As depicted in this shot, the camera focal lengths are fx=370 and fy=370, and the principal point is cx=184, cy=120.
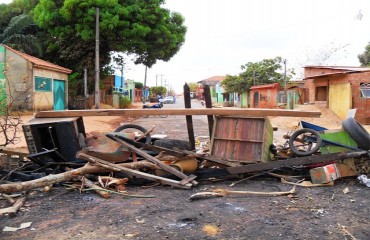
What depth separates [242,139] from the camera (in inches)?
272

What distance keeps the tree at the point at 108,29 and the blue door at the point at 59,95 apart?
3.36m

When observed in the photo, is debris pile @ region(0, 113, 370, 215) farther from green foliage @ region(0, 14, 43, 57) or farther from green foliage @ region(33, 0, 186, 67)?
green foliage @ region(0, 14, 43, 57)

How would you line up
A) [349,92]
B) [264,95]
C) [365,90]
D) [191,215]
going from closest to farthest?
[191,215] → [349,92] → [365,90] → [264,95]

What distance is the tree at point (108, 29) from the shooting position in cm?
2658

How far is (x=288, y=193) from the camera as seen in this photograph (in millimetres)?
5738

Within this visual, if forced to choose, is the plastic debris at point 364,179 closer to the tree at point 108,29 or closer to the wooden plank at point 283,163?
the wooden plank at point 283,163

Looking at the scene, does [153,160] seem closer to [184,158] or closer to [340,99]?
[184,158]

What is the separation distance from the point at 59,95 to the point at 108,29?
19.7ft

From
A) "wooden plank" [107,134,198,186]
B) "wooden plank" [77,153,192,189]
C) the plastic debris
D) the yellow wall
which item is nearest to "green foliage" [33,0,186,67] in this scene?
the yellow wall

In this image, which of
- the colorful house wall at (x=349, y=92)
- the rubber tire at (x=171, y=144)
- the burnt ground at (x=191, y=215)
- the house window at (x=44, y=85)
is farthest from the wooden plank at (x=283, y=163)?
the house window at (x=44, y=85)

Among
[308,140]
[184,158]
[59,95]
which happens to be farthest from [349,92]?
[59,95]

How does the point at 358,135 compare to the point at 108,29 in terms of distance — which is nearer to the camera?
the point at 358,135

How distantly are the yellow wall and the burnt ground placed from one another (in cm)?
1714

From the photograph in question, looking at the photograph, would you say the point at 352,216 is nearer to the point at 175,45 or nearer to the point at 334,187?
the point at 334,187
